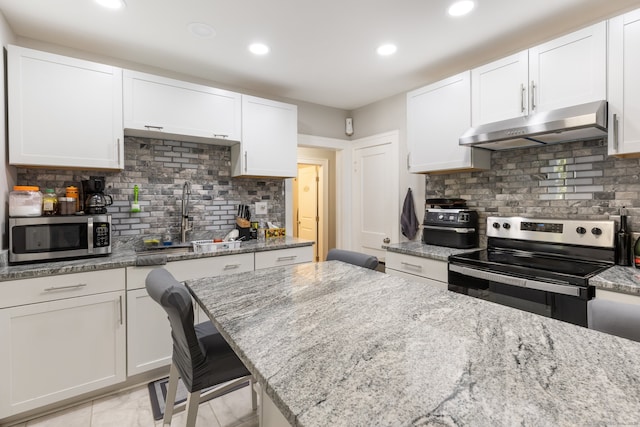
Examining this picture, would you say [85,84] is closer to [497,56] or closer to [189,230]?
[189,230]

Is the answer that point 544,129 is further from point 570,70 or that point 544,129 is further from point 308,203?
point 308,203

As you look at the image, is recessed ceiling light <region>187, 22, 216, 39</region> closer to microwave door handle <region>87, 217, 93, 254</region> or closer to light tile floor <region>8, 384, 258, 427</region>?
microwave door handle <region>87, 217, 93, 254</region>

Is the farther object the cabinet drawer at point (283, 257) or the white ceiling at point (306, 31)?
the cabinet drawer at point (283, 257)

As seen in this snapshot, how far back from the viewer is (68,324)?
1995 mm

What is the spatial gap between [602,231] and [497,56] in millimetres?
1543

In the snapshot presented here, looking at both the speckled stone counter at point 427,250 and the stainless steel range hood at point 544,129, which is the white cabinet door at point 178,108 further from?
the stainless steel range hood at point 544,129

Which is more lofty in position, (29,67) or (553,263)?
(29,67)

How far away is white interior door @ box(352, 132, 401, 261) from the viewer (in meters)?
3.54

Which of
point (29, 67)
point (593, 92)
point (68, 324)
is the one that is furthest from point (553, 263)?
point (29, 67)

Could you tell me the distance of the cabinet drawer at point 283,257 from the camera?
109 inches

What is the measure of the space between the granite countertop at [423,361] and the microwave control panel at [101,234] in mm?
1441

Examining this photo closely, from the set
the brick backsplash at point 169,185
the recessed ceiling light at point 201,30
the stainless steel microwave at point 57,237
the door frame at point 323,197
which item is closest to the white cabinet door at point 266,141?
the brick backsplash at point 169,185

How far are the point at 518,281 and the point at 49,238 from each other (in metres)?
2.91

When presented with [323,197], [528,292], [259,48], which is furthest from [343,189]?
[528,292]
